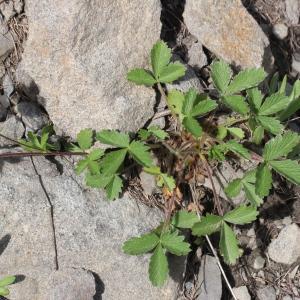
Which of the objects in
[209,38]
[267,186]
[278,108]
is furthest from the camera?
[209,38]

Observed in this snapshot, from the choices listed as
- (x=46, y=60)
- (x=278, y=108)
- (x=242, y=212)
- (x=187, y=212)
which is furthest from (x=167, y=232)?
(x=46, y=60)

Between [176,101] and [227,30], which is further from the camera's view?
[227,30]

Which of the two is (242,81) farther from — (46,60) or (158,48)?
(46,60)

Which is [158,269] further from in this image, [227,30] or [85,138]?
[227,30]

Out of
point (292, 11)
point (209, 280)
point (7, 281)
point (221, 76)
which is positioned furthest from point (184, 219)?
point (292, 11)

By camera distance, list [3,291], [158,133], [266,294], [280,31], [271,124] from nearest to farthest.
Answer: [3,291], [271,124], [158,133], [266,294], [280,31]

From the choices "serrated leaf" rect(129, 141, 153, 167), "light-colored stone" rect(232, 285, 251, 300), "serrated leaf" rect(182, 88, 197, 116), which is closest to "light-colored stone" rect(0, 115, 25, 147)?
"serrated leaf" rect(129, 141, 153, 167)

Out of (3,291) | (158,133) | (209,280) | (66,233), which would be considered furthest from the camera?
(209,280)

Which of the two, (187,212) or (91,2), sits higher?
(91,2)
